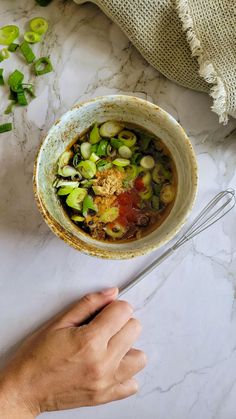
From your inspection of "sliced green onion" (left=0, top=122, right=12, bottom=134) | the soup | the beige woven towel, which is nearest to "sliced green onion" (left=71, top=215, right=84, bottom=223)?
the soup

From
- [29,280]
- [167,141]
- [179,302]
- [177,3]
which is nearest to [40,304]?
[29,280]

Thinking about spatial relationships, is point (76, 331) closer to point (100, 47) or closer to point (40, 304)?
point (40, 304)

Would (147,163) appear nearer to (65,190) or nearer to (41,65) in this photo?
(65,190)

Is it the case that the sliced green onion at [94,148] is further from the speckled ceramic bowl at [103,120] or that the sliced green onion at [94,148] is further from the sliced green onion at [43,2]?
the sliced green onion at [43,2]

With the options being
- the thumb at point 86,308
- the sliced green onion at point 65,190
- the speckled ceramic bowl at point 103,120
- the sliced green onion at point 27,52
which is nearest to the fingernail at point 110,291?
the thumb at point 86,308

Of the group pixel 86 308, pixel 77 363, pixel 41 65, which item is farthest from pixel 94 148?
pixel 77 363
